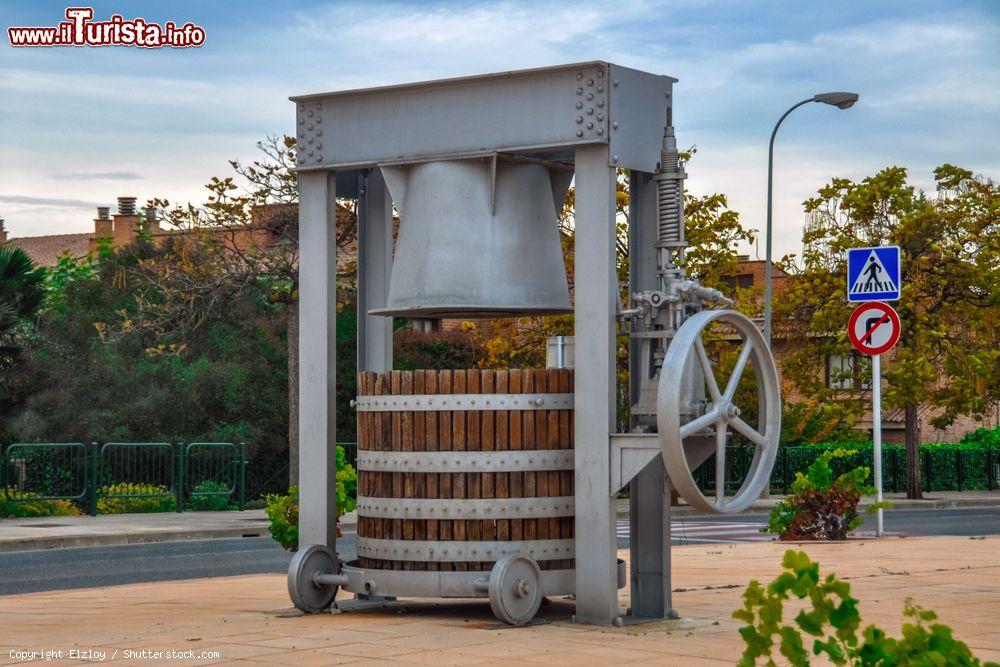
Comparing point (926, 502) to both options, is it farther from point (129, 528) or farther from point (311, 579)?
point (311, 579)

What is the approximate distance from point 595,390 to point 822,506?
9.92 metres

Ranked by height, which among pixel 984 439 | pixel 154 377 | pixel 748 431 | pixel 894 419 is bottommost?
pixel 984 439

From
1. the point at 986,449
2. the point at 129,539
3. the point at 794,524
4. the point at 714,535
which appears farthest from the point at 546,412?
the point at 986,449

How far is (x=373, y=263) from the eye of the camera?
1110 cm

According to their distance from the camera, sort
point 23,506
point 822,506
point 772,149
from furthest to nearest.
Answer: point 772,149, point 23,506, point 822,506

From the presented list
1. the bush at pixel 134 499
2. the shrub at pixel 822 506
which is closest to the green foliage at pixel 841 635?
A: the shrub at pixel 822 506

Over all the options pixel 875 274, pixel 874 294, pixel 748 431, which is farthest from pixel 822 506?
pixel 748 431

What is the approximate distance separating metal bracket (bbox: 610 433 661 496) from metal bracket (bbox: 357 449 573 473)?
0.40 m

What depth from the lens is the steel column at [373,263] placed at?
11.0 meters

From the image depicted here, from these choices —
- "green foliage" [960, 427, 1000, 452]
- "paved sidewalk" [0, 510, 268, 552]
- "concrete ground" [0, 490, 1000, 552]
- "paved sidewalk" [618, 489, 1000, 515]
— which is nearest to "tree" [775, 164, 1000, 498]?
"paved sidewalk" [618, 489, 1000, 515]

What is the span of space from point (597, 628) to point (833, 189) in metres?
28.5

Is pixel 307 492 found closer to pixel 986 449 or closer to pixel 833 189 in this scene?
pixel 833 189

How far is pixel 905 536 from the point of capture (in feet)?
64.4

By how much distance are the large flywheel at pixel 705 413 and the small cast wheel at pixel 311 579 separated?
2601 millimetres
